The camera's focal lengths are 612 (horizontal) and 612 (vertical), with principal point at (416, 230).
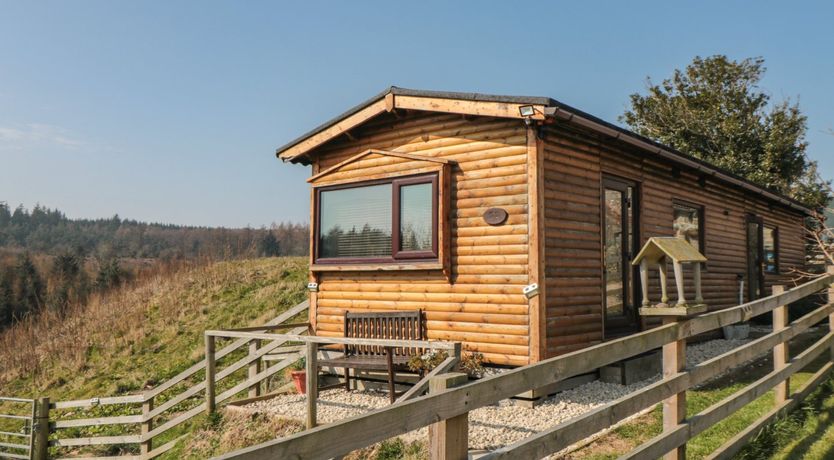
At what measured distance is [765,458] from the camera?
4.68 metres

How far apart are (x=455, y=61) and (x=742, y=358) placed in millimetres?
8378

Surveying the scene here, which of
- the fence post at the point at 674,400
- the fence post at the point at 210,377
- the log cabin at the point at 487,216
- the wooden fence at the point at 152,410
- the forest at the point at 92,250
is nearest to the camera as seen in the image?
the fence post at the point at 674,400

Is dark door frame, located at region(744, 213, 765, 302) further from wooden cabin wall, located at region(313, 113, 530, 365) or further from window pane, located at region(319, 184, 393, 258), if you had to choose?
window pane, located at region(319, 184, 393, 258)

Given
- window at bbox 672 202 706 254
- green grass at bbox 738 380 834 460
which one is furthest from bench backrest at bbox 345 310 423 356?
window at bbox 672 202 706 254

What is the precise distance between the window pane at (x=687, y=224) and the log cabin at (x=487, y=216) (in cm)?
55

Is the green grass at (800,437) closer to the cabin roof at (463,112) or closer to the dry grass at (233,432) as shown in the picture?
the cabin roof at (463,112)


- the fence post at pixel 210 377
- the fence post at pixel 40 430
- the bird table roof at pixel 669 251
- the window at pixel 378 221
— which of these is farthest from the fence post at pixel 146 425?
the bird table roof at pixel 669 251

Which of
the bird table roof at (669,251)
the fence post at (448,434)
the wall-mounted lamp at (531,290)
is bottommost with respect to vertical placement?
the fence post at (448,434)

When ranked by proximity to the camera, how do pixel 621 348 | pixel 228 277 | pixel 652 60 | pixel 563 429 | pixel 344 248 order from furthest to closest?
pixel 652 60 < pixel 228 277 < pixel 344 248 < pixel 621 348 < pixel 563 429

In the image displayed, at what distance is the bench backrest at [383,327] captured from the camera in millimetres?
8570

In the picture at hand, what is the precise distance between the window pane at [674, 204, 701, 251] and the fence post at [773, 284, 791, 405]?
505cm

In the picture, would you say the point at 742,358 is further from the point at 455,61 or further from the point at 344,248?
the point at 455,61

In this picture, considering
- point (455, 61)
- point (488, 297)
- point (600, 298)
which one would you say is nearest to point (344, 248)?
point (488, 297)

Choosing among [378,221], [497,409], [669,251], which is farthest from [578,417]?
[378,221]
